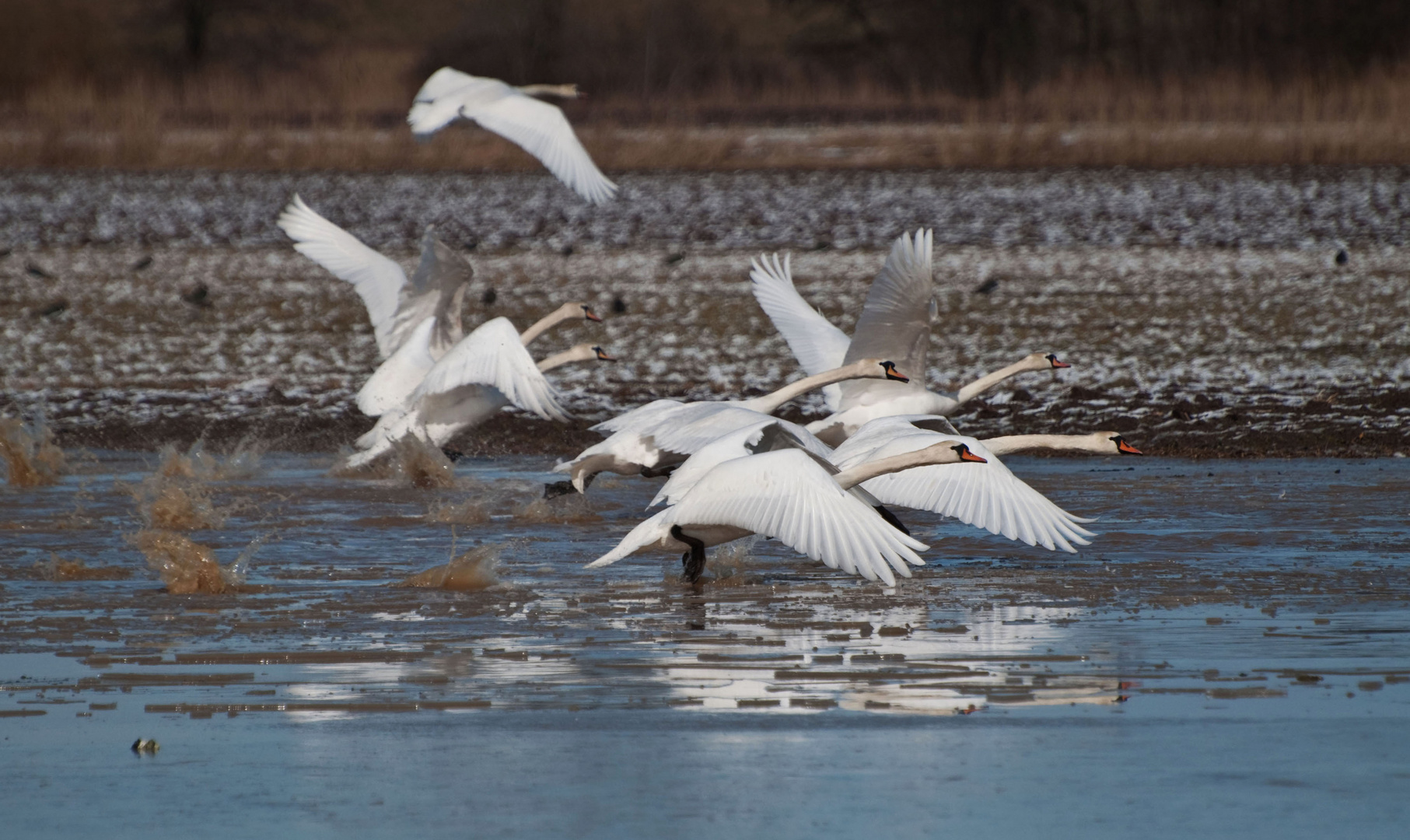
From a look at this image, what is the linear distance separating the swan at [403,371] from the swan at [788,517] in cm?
365

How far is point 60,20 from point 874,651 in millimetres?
44486

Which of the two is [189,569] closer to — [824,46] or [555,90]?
[555,90]

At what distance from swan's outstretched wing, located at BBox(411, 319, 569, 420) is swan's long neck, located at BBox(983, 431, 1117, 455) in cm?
211

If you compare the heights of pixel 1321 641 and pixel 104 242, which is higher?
pixel 104 242

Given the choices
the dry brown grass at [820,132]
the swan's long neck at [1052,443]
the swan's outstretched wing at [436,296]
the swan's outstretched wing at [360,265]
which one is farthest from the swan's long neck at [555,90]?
the dry brown grass at [820,132]

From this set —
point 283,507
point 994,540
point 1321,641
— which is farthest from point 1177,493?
point 283,507

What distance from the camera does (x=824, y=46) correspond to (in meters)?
45.0

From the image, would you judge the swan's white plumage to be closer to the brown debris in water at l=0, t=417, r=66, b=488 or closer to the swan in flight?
the brown debris in water at l=0, t=417, r=66, b=488

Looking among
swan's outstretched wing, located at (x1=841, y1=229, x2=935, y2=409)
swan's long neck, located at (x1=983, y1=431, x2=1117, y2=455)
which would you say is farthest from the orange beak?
swan's outstretched wing, located at (x1=841, y1=229, x2=935, y2=409)

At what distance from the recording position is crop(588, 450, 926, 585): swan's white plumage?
6738 millimetres

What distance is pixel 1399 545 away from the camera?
8.10 m

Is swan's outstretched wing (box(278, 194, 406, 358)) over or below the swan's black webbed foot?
over

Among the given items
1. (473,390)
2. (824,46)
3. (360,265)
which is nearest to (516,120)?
(360,265)

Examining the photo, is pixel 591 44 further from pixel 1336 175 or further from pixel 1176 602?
pixel 1176 602
